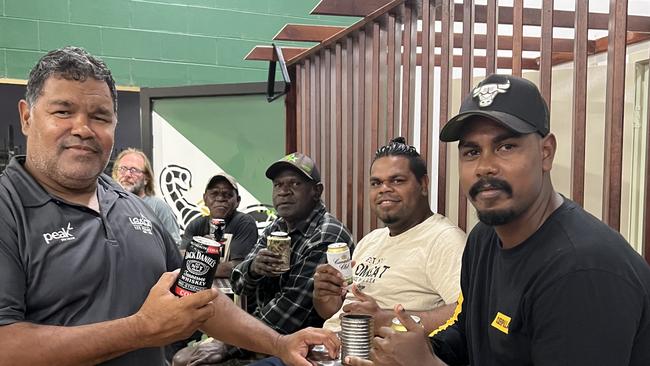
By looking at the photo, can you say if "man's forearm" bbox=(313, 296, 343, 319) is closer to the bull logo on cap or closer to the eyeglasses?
the bull logo on cap

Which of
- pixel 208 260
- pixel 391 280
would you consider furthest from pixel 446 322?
pixel 208 260

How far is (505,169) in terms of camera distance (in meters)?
1.23

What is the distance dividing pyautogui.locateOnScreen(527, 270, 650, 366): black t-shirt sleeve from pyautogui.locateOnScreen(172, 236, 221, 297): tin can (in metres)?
0.70

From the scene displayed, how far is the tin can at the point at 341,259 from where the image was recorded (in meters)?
1.83

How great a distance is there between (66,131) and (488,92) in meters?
1.00

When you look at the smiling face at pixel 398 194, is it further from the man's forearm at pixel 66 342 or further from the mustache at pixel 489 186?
the man's forearm at pixel 66 342

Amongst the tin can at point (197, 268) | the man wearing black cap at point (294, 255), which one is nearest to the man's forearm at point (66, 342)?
the tin can at point (197, 268)

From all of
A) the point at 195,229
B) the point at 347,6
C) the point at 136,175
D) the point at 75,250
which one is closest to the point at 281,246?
the point at 75,250

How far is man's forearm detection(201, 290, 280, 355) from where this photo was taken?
1.56 meters

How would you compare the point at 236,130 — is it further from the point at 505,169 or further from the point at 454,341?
the point at 505,169

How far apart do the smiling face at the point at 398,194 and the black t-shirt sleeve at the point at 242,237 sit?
4.65ft

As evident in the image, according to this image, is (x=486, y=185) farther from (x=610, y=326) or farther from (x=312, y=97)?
(x=312, y=97)

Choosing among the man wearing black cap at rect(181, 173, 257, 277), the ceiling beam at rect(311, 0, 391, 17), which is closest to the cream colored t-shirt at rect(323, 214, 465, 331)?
the ceiling beam at rect(311, 0, 391, 17)

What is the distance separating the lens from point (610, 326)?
1.01 metres
